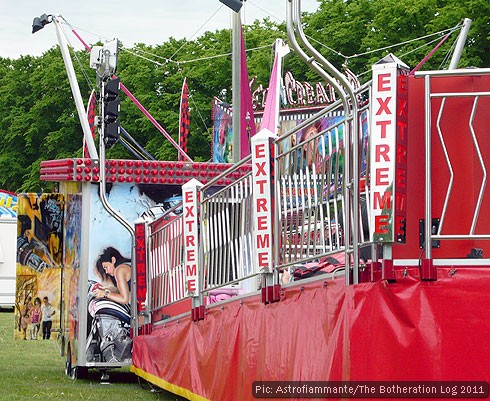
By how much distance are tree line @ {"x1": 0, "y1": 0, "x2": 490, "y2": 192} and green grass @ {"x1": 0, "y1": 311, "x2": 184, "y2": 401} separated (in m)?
15.5

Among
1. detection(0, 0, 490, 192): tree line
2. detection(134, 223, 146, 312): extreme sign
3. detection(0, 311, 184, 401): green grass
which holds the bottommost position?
detection(0, 311, 184, 401): green grass

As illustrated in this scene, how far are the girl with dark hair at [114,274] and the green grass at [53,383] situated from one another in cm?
119

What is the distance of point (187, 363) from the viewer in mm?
11258

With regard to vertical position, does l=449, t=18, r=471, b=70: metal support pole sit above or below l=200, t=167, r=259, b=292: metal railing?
above

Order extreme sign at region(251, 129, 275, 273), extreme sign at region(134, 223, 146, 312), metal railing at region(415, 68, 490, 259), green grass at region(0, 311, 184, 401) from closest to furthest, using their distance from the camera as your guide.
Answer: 1. metal railing at region(415, 68, 490, 259)
2. extreme sign at region(251, 129, 275, 273)
3. green grass at region(0, 311, 184, 401)
4. extreme sign at region(134, 223, 146, 312)

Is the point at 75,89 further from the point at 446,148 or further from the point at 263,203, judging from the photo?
the point at 446,148

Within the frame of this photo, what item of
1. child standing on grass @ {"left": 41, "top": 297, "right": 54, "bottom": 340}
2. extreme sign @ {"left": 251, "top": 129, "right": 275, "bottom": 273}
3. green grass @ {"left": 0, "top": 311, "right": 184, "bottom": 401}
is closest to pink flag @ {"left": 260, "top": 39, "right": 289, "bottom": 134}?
green grass @ {"left": 0, "top": 311, "right": 184, "bottom": 401}

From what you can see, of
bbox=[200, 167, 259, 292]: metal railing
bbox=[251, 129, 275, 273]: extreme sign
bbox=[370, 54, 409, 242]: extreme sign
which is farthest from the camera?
bbox=[200, 167, 259, 292]: metal railing

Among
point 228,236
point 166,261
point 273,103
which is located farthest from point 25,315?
point 228,236

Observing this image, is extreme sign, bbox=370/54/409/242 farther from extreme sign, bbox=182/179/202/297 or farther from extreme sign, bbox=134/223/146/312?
extreme sign, bbox=134/223/146/312

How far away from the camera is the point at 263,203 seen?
8.47m

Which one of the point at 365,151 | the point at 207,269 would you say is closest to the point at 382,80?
the point at 365,151

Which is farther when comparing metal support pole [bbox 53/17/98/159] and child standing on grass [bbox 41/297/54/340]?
metal support pole [bbox 53/17/98/159]

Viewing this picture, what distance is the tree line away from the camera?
40281 mm
